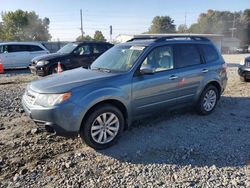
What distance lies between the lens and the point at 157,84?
5293 millimetres

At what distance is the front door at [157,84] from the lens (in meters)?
5.06

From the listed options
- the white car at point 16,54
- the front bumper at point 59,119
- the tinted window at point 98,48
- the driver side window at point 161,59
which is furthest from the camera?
the white car at point 16,54

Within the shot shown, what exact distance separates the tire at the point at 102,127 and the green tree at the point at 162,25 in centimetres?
8748

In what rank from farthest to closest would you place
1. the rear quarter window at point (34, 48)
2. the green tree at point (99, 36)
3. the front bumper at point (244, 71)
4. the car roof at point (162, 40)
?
the green tree at point (99, 36) < the rear quarter window at point (34, 48) < the front bumper at point (244, 71) < the car roof at point (162, 40)

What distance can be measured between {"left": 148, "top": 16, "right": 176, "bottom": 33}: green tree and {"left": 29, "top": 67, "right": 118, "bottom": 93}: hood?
87.1 metres

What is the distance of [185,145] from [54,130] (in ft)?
7.27

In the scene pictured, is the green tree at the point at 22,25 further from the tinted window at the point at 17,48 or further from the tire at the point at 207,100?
the tire at the point at 207,100

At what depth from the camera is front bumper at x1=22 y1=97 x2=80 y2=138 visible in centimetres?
425

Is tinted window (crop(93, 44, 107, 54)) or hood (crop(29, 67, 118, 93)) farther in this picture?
tinted window (crop(93, 44, 107, 54))

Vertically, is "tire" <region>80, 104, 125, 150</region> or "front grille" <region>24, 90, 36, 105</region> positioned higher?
"front grille" <region>24, 90, 36, 105</region>

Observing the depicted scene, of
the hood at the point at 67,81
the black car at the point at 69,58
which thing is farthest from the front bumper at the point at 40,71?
the hood at the point at 67,81

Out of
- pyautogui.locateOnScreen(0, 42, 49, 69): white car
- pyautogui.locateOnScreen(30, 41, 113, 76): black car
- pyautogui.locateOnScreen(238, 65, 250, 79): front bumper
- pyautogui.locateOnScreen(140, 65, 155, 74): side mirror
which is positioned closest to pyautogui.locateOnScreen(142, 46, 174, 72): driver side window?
pyautogui.locateOnScreen(140, 65, 155, 74): side mirror

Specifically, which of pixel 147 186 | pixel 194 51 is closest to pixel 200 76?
pixel 194 51

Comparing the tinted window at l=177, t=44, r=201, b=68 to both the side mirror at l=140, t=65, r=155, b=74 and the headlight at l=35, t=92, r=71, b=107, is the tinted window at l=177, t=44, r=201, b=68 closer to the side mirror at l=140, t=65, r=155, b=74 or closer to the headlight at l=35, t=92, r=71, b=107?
the side mirror at l=140, t=65, r=155, b=74
